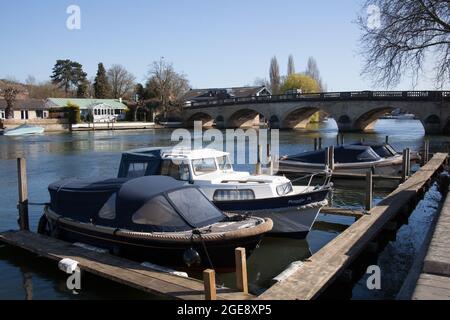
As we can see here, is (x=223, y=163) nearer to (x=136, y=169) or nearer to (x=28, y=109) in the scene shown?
(x=136, y=169)

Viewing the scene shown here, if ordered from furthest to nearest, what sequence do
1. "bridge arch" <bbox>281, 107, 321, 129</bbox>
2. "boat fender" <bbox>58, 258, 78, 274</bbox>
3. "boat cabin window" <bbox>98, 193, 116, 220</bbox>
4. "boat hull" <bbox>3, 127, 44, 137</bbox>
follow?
"bridge arch" <bbox>281, 107, 321, 129</bbox>
"boat hull" <bbox>3, 127, 44, 137</bbox>
"boat cabin window" <bbox>98, 193, 116, 220</bbox>
"boat fender" <bbox>58, 258, 78, 274</bbox>

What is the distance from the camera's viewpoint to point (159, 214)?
33.7ft

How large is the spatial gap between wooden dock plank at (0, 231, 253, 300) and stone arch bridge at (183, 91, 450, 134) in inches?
2115

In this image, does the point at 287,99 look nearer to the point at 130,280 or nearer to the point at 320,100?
the point at 320,100

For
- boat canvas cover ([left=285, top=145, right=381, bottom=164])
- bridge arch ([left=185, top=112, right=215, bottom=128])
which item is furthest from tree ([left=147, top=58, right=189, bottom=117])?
boat canvas cover ([left=285, top=145, right=381, bottom=164])

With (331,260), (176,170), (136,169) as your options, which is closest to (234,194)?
(176,170)

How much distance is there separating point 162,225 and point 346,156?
16.9 m

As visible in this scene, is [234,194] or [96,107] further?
[96,107]

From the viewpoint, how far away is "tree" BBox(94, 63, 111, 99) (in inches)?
4134

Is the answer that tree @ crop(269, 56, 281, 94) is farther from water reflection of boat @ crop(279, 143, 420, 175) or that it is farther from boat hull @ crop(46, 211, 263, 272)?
boat hull @ crop(46, 211, 263, 272)

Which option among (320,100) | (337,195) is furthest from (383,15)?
(320,100)

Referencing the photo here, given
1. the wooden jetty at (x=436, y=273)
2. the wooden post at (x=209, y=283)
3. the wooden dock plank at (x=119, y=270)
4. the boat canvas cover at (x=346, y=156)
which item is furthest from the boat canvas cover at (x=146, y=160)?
the boat canvas cover at (x=346, y=156)

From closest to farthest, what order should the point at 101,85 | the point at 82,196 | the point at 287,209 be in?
1. the point at 82,196
2. the point at 287,209
3. the point at 101,85

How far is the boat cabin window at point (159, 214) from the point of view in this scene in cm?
1020
